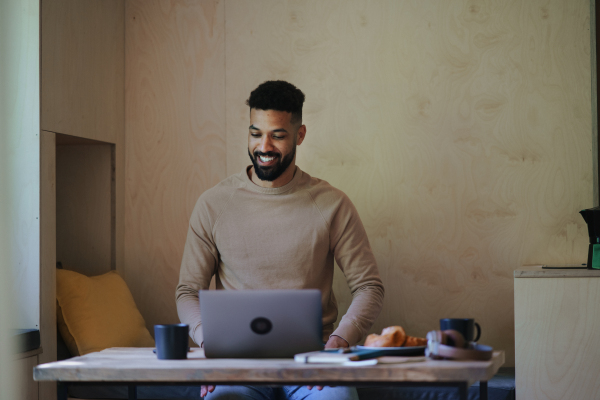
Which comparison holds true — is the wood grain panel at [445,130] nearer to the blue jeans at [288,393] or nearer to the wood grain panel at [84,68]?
the wood grain panel at [84,68]

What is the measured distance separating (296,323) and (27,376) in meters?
1.33

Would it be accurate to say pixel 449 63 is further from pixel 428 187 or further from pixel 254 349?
pixel 254 349

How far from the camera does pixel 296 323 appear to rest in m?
1.38

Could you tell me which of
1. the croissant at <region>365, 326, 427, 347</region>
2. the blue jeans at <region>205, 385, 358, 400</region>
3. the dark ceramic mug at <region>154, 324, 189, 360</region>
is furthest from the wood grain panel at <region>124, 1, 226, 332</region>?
the croissant at <region>365, 326, 427, 347</region>

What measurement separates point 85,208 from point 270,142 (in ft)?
3.77

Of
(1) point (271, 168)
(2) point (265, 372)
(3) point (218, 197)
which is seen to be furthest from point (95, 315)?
(2) point (265, 372)

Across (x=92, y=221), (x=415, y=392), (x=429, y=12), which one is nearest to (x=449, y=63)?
(x=429, y=12)

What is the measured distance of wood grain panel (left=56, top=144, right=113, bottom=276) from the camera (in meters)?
2.94

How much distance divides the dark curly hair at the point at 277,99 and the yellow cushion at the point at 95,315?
40.4 inches

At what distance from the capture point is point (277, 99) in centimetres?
226

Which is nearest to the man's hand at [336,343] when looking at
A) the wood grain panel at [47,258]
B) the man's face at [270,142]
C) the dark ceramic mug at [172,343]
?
the dark ceramic mug at [172,343]

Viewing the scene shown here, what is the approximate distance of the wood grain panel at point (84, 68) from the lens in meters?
2.44

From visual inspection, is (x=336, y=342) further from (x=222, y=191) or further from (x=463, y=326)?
(x=222, y=191)

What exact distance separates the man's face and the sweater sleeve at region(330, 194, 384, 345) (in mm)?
273
